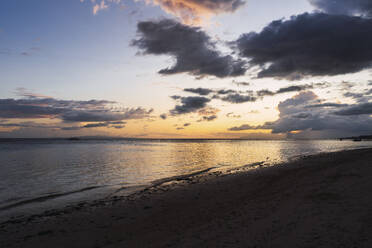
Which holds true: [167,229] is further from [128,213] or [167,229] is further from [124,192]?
[124,192]

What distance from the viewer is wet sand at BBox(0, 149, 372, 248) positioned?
798 cm

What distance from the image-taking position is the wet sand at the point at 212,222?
7977 millimetres

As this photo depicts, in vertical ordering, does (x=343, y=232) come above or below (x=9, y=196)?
above

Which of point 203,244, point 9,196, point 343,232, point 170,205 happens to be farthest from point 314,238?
point 9,196

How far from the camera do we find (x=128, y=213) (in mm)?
13773

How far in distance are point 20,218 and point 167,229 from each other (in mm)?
9202

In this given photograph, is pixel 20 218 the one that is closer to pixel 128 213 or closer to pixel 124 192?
pixel 128 213

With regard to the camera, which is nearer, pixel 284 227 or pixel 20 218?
pixel 284 227

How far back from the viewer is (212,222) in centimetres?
1064

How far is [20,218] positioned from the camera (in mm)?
13297

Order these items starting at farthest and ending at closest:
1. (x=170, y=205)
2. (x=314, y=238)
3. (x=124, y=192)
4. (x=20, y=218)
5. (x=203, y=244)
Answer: (x=124, y=192), (x=170, y=205), (x=20, y=218), (x=203, y=244), (x=314, y=238)

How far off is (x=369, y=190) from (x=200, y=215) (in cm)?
880

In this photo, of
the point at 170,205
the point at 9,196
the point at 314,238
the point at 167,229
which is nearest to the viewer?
the point at 314,238

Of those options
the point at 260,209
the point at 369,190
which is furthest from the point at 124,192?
→ the point at 369,190
